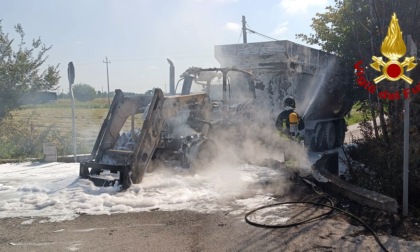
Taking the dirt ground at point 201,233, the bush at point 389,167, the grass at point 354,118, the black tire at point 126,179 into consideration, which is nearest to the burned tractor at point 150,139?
the black tire at point 126,179

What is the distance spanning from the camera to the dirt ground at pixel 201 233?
4.71 m

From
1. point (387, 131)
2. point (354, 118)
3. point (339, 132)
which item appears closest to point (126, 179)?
point (387, 131)

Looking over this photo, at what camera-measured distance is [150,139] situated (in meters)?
7.63

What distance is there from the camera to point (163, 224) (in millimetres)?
5613

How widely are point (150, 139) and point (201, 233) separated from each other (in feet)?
9.43

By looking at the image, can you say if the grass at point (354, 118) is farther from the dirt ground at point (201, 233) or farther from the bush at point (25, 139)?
the dirt ground at point (201, 233)

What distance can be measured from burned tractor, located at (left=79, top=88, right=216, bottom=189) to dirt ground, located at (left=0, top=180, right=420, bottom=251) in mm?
1579

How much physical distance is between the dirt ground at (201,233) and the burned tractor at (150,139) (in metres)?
1.58

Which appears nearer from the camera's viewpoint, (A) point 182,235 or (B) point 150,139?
(A) point 182,235

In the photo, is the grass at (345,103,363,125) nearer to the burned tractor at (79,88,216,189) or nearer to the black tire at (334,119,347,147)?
the black tire at (334,119,347,147)

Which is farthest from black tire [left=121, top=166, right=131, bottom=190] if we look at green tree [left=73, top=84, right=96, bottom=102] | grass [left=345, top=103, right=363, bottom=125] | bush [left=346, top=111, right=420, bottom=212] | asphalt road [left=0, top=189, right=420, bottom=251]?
green tree [left=73, top=84, right=96, bottom=102]

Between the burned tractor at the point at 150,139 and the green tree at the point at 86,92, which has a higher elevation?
the green tree at the point at 86,92

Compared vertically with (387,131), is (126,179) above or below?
below

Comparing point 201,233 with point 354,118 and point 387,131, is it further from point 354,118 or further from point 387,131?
point 354,118
